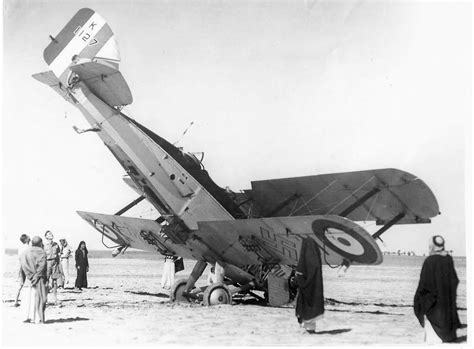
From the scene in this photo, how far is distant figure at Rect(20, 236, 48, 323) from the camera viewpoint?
9.91m

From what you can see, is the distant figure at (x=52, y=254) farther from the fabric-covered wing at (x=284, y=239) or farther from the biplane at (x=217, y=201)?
the fabric-covered wing at (x=284, y=239)

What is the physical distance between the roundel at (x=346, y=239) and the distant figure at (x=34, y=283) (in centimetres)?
521

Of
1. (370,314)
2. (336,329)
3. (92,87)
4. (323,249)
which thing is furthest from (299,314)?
(92,87)

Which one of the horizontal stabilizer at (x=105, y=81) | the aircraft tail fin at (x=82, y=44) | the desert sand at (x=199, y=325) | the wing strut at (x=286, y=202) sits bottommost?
the desert sand at (x=199, y=325)

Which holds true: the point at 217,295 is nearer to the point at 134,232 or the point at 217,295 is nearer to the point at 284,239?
the point at 284,239

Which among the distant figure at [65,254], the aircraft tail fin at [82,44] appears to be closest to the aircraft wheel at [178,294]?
the aircraft tail fin at [82,44]

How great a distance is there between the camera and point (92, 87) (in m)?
11.4

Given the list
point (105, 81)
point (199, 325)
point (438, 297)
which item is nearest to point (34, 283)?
point (199, 325)

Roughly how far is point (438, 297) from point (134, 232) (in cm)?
877

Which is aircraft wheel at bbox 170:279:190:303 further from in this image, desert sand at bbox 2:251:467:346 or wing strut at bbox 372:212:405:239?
wing strut at bbox 372:212:405:239

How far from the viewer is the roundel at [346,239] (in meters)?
10.1

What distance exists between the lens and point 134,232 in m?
14.8

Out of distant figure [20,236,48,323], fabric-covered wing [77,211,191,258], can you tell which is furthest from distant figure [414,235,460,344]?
fabric-covered wing [77,211,191,258]

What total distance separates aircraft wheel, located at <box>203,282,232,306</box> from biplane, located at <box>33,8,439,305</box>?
0.9 inches
